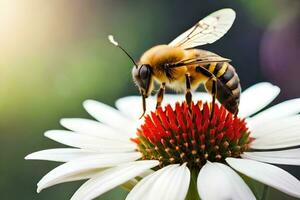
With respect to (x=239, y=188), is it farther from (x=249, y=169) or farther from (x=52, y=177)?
(x=52, y=177)

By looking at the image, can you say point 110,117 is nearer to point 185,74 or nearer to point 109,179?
point 185,74

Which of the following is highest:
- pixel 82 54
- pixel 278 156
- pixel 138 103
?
pixel 82 54

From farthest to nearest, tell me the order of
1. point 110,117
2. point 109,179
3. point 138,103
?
point 138,103 < point 110,117 < point 109,179

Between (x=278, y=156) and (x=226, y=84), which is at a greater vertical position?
(x=226, y=84)

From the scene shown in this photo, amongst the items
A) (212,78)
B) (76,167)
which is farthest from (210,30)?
(76,167)

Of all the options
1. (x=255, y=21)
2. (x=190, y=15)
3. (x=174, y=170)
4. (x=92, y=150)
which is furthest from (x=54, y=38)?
(x=174, y=170)

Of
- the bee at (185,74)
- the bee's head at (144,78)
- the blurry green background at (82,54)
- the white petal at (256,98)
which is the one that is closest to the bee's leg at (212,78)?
the bee at (185,74)

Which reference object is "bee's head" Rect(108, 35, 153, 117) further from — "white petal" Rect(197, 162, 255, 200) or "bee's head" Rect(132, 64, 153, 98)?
"white petal" Rect(197, 162, 255, 200)
